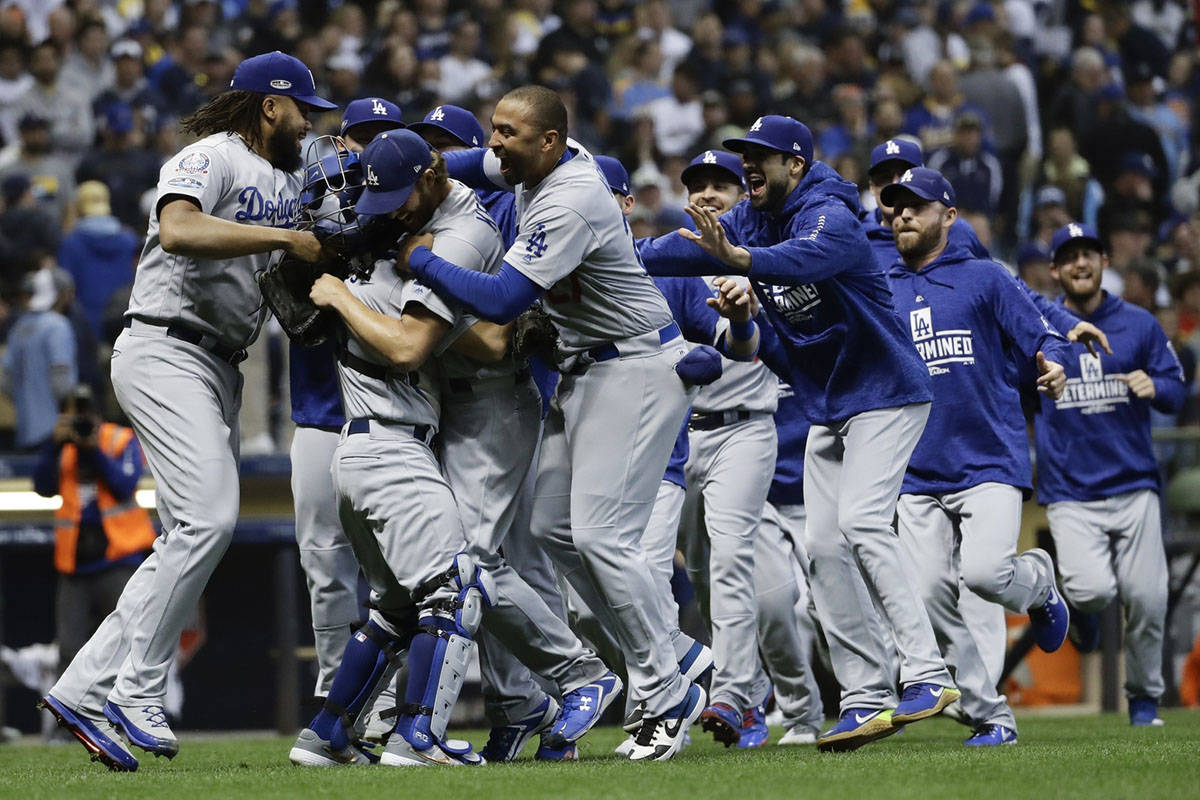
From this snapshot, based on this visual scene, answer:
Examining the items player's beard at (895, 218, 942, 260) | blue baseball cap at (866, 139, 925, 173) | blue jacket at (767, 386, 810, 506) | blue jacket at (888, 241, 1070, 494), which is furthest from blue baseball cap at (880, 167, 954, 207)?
blue jacket at (767, 386, 810, 506)

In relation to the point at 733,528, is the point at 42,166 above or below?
above

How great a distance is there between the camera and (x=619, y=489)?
19.7 ft

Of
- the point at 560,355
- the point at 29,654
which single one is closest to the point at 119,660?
the point at 560,355

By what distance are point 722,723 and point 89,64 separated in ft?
31.2

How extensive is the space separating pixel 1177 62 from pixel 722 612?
12.4 meters

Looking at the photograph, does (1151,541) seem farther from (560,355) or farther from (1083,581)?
(560,355)

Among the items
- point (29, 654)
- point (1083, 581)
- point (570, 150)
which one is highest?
point (570, 150)

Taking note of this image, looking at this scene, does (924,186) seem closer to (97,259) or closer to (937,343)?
(937,343)

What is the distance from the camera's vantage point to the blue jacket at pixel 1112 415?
29.2ft

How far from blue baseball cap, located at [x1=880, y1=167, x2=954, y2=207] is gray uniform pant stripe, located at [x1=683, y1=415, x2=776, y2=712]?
3.89 feet

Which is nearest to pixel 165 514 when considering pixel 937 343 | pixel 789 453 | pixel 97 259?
pixel 937 343

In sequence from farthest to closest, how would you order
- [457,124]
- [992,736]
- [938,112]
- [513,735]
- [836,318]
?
[938,112], [457,124], [992,736], [836,318], [513,735]

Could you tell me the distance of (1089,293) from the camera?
29.6ft

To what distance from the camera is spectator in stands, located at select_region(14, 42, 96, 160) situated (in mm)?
13875
